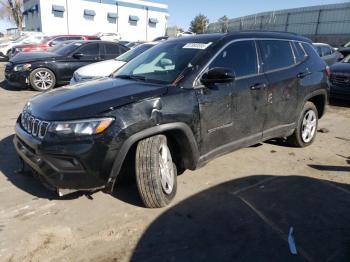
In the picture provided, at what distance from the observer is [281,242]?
3.02 m

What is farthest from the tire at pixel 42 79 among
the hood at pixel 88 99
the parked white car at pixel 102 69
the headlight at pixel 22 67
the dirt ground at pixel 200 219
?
the hood at pixel 88 99

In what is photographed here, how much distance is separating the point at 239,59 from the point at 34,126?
2.45 metres

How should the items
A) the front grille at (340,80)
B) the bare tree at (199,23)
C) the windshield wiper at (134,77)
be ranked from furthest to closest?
the bare tree at (199,23)
the front grille at (340,80)
the windshield wiper at (134,77)

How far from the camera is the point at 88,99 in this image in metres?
3.28

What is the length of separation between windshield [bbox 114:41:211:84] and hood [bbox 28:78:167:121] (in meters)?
0.25

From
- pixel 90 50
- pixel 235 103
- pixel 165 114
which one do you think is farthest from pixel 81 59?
pixel 165 114

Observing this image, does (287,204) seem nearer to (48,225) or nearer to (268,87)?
(268,87)

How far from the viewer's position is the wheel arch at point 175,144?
3109 millimetres

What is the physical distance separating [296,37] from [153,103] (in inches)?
125

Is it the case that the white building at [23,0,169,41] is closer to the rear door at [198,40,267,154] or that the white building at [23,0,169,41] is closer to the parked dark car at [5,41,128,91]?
the parked dark car at [5,41,128,91]

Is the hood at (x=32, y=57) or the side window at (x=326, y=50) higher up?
the side window at (x=326, y=50)

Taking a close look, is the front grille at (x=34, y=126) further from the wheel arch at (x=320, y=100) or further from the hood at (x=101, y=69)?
the hood at (x=101, y=69)

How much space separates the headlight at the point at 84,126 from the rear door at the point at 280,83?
2.30m

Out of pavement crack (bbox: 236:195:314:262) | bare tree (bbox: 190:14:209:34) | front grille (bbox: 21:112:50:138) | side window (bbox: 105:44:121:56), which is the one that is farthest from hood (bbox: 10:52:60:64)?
bare tree (bbox: 190:14:209:34)
